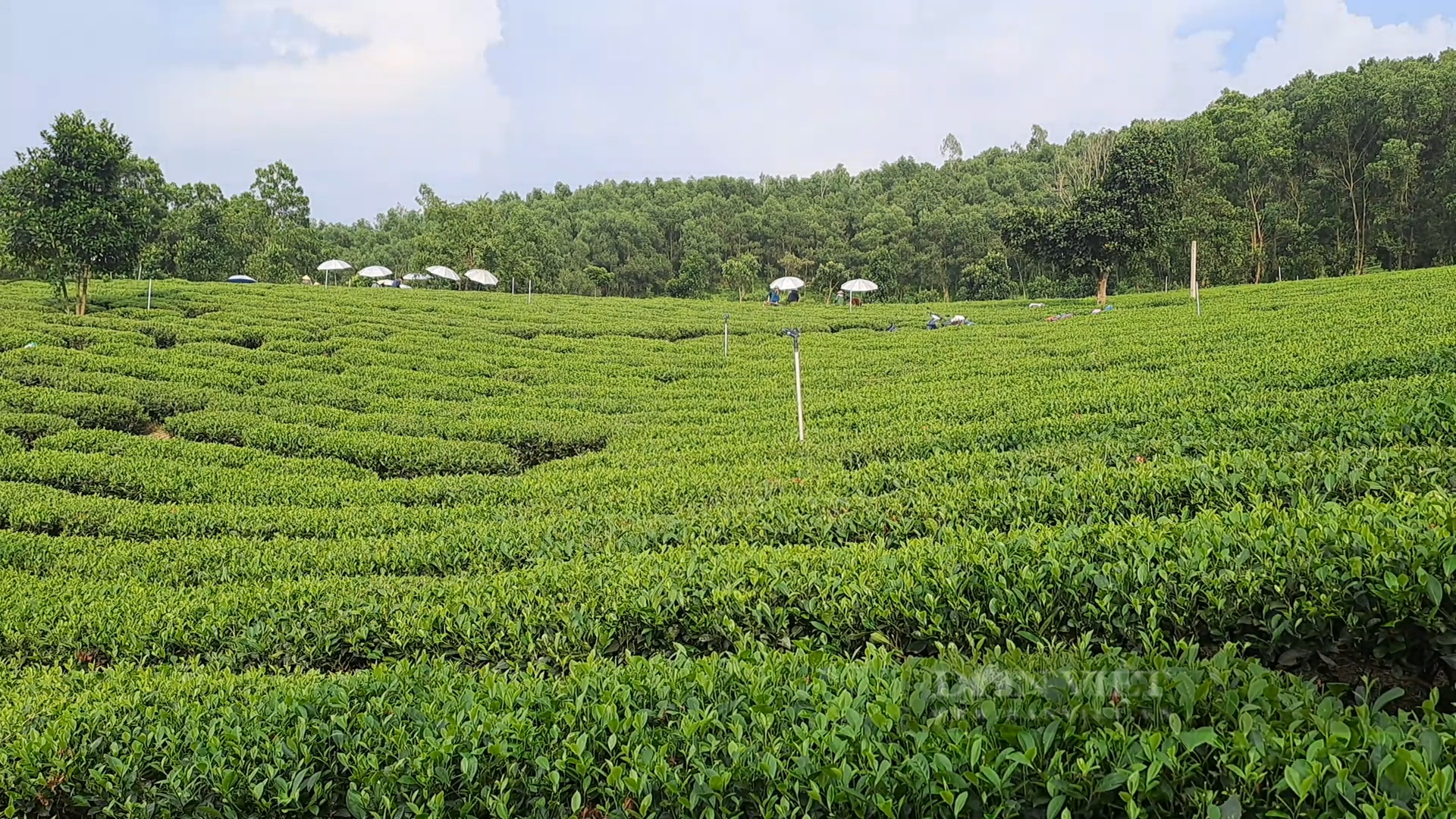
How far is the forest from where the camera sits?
1453 inches

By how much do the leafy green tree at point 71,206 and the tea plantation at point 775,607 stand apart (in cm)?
1317

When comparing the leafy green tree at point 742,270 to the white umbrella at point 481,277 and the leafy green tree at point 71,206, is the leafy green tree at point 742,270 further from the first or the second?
the leafy green tree at point 71,206

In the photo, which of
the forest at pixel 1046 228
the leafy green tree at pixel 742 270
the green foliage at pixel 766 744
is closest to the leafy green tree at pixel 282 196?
the forest at pixel 1046 228

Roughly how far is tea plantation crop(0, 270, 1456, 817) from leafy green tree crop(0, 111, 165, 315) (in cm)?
1317

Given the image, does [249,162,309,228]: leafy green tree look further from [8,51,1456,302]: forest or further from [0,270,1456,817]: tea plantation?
[0,270,1456,817]: tea plantation

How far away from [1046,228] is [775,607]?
35.5 metres

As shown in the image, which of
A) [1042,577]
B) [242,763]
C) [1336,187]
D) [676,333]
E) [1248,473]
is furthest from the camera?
[1336,187]

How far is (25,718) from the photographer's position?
3.95 meters

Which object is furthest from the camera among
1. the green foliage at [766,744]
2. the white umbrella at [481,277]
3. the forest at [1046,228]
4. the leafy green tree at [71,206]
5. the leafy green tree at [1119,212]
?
the white umbrella at [481,277]

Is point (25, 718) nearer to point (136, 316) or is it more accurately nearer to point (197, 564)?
point (197, 564)

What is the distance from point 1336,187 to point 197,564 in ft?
207

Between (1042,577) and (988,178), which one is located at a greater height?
(988,178)

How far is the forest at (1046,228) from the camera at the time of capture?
36906mm

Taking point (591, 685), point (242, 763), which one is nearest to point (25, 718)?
point (242, 763)
